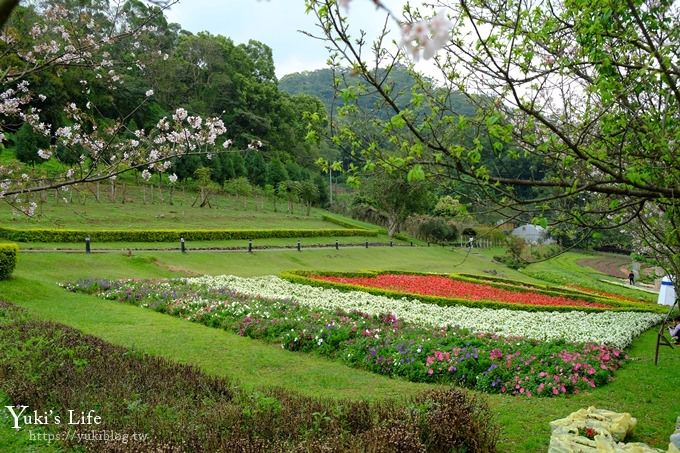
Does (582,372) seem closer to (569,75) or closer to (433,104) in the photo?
(569,75)

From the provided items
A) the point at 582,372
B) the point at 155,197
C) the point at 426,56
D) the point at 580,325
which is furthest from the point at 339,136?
the point at 155,197

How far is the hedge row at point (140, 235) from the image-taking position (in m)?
24.5

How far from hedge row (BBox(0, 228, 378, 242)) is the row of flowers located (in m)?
13.9

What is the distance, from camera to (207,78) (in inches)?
2581

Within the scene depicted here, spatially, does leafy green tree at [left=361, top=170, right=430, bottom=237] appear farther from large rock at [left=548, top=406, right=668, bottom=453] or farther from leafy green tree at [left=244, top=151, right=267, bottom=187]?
large rock at [left=548, top=406, right=668, bottom=453]

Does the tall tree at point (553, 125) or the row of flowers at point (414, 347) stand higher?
the tall tree at point (553, 125)

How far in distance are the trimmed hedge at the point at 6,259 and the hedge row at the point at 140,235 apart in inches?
421

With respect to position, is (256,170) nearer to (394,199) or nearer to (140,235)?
(394,199)

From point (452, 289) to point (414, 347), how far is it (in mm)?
11900

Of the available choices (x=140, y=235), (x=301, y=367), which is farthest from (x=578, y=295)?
(x=140, y=235)

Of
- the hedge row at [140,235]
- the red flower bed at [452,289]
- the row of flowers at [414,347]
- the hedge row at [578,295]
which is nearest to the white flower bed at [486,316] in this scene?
the row of flowers at [414,347]

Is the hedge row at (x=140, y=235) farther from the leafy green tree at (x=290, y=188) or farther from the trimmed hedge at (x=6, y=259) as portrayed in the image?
the leafy green tree at (x=290, y=188)

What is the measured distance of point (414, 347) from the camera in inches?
360

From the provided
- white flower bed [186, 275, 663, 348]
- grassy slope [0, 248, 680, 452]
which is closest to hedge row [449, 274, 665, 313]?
white flower bed [186, 275, 663, 348]
